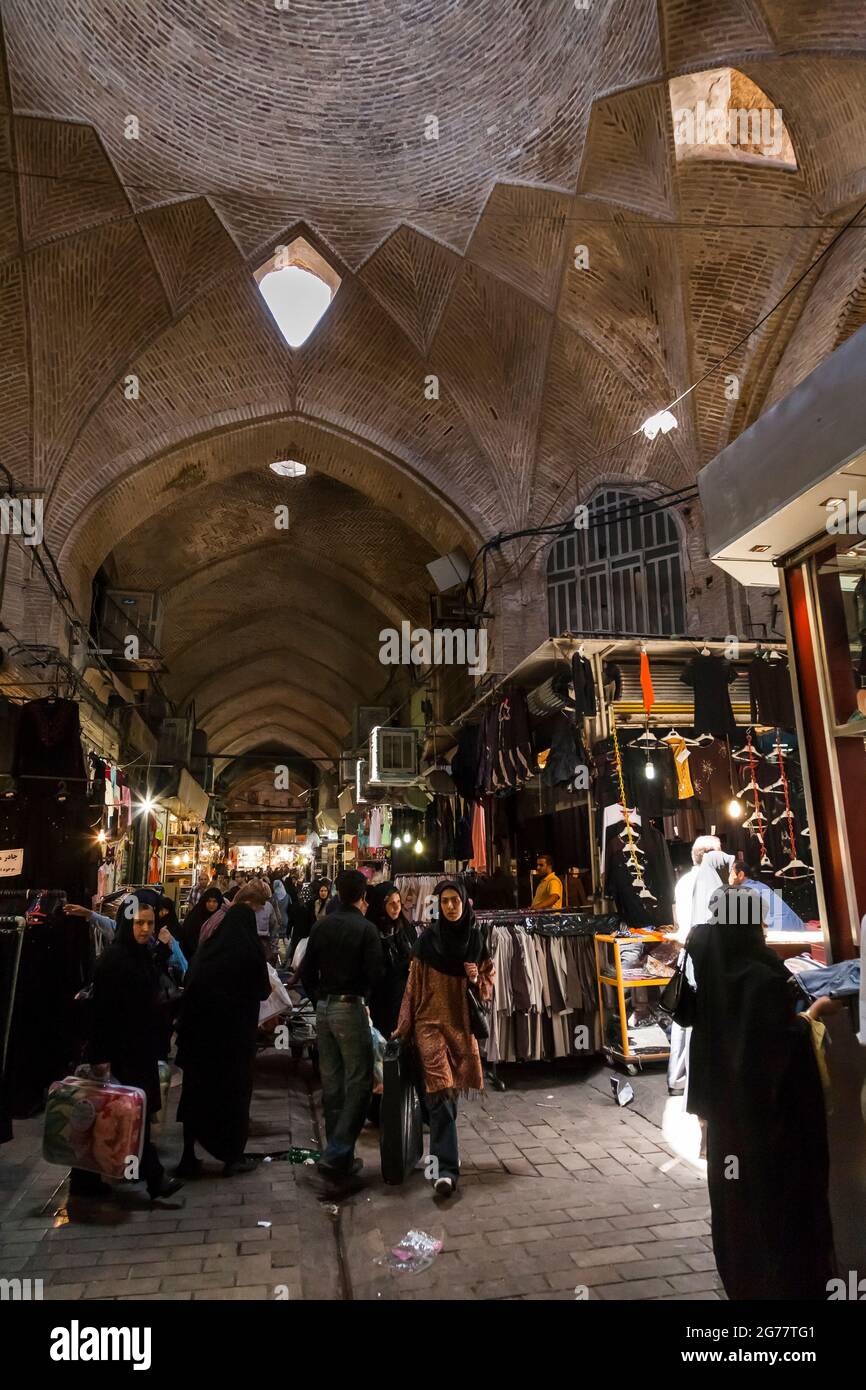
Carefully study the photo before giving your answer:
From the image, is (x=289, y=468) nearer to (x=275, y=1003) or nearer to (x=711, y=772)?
(x=711, y=772)

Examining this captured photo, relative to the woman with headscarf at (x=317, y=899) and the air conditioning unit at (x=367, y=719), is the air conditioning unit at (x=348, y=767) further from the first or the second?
the woman with headscarf at (x=317, y=899)

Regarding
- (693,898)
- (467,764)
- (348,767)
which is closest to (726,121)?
(467,764)

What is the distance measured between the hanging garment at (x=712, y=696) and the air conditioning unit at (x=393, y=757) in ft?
30.9

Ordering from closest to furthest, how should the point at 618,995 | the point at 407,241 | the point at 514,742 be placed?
the point at 618,995 → the point at 514,742 → the point at 407,241

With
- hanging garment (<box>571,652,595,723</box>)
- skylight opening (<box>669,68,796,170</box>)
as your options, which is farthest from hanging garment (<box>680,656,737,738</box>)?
skylight opening (<box>669,68,796,170</box>)

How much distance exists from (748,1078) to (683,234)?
1013 centimetres

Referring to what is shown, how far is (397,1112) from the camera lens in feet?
14.3

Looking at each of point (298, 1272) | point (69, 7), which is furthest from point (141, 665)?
point (298, 1272)

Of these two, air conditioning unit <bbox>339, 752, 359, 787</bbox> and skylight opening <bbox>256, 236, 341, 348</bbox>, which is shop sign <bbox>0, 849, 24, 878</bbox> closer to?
skylight opening <bbox>256, 236, 341, 348</bbox>

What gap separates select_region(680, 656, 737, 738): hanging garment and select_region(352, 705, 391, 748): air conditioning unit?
46.0ft

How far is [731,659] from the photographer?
284 inches

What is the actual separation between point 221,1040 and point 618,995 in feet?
10.5

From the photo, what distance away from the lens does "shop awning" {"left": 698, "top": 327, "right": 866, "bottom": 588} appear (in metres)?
2.48

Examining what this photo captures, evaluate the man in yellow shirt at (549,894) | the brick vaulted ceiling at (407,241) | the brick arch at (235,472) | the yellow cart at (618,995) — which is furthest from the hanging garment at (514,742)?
Result: the brick arch at (235,472)
